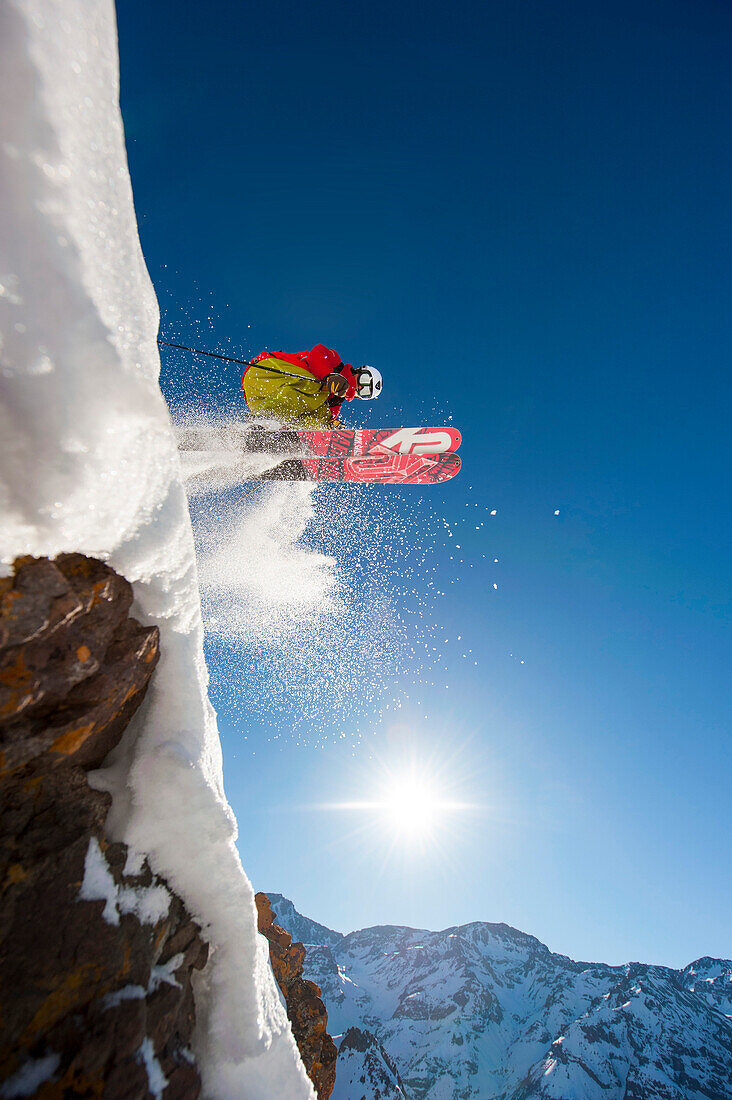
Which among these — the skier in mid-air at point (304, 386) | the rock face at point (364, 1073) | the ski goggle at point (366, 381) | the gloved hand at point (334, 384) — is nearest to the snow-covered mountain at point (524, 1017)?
the rock face at point (364, 1073)

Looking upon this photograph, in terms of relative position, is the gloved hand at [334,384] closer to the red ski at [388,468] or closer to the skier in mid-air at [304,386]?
the skier in mid-air at [304,386]

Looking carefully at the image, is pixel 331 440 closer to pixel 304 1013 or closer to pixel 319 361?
pixel 319 361

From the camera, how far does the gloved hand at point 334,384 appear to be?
8.12m

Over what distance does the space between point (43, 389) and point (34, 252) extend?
0.59 metres

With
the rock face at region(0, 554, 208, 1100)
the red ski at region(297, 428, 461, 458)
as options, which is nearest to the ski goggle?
the red ski at region(297, 428, 461, 458)

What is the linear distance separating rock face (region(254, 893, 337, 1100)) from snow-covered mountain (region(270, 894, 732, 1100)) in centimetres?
11492

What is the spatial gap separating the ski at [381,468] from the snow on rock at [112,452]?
19.6 ft

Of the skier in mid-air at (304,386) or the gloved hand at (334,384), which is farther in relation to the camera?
the gloved hand at (334,384)

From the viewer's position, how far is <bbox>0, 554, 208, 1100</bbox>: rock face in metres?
2.19

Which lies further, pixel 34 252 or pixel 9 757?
pixel 9 757

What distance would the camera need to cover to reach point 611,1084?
119 meters

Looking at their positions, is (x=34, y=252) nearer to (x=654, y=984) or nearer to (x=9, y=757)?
(x=9, y=757)

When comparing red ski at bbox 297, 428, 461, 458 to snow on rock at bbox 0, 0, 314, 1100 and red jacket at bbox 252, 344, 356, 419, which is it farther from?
snow on rock at bbox 0, 0, 314, 1100

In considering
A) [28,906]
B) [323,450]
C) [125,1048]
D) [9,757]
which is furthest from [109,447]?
[323,450]
